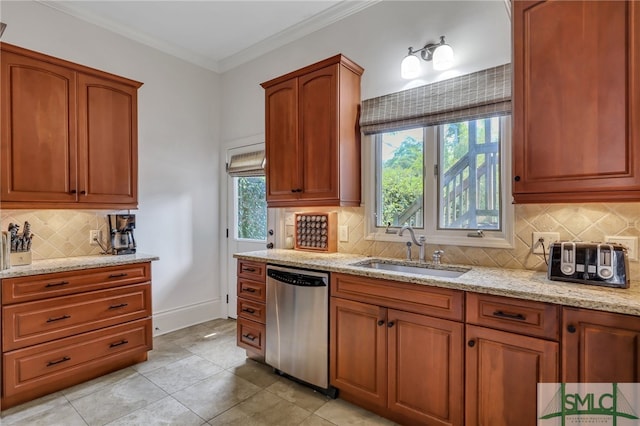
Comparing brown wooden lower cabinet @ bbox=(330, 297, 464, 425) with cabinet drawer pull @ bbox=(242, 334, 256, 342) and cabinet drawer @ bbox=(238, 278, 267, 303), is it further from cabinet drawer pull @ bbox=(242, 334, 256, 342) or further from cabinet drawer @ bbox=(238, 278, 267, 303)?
cabinet drawer pull @ bbox=(242, 334, 256, 342)

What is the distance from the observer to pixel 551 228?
2.00 metres

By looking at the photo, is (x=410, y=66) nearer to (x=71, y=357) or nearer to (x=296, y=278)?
(x=296, y=278)

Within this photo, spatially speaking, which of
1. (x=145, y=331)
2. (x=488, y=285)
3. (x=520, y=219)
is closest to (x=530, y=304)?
(x=488, y=285)

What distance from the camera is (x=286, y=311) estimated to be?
2504 millimetres

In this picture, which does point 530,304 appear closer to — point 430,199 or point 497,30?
point 430,199

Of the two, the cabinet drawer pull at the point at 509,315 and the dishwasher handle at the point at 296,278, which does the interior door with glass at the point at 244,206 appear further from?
the cabinet drawer pull at the point at 509,315

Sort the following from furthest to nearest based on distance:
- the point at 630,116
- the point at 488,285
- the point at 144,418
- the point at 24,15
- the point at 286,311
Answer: the point at 24,15 → the point at 286,311 → the point at 144,418 → the point at 488,285 → the point at 630,116

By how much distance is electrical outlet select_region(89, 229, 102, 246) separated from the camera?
3006 mm

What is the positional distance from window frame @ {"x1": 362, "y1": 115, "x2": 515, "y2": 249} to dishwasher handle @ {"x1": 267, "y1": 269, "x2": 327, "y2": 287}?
0.70 meters

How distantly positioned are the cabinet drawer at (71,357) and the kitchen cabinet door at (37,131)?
3.55 ft

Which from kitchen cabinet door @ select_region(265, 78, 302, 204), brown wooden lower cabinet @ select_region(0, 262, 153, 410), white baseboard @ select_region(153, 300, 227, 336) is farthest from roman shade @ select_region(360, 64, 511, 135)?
white baseboard @ select_region(153, 300, 227, 336)

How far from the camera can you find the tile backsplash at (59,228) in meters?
2.68

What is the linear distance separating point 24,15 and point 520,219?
416 cm

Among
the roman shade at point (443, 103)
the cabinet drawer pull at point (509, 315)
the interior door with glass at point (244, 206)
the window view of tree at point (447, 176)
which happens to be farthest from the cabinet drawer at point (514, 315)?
the interior door with glass at point (244, 206)
